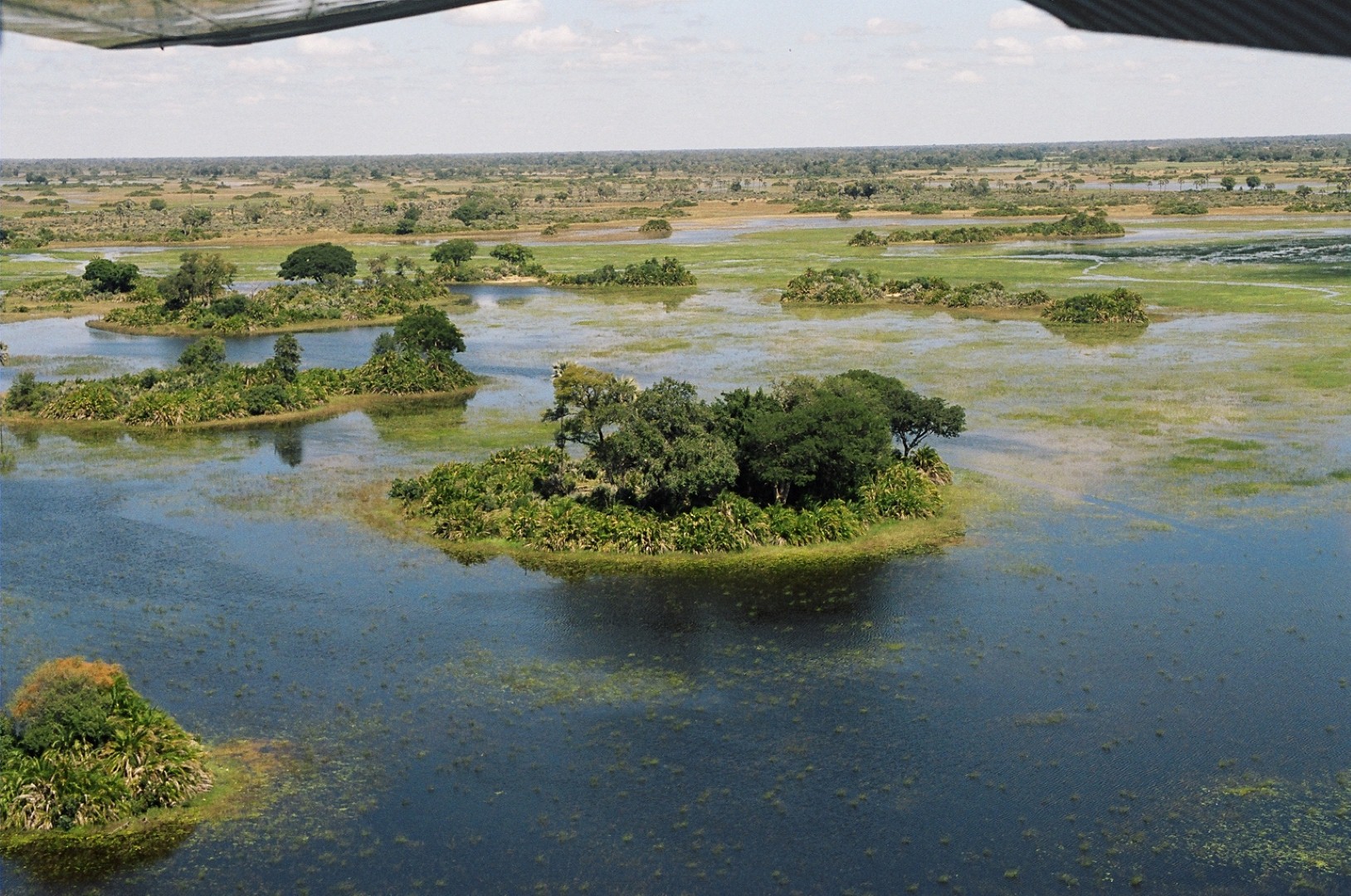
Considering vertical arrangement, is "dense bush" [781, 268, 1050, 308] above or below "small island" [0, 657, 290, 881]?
above

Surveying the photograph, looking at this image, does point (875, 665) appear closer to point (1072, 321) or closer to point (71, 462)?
point (71, 462)

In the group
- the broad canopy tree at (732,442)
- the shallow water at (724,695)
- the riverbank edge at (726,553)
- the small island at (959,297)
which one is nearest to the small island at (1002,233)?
the small island at (959,297)

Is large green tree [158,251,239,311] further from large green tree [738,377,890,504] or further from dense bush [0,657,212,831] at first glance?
dense bush [0,657,212,831]

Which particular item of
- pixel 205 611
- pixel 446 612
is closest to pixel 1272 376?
pixel 446 612

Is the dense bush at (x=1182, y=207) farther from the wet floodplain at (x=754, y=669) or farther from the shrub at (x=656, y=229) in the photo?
the wet floodplain at (x=754, y=669)

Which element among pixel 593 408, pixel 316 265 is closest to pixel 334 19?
pixel 593 408

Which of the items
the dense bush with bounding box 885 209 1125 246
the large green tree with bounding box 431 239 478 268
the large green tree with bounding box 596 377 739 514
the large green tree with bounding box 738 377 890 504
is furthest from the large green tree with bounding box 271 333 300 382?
the dense bush with bounding box 885 209 1125 246

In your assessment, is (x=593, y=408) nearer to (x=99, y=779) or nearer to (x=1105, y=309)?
(x=99, y=779)
